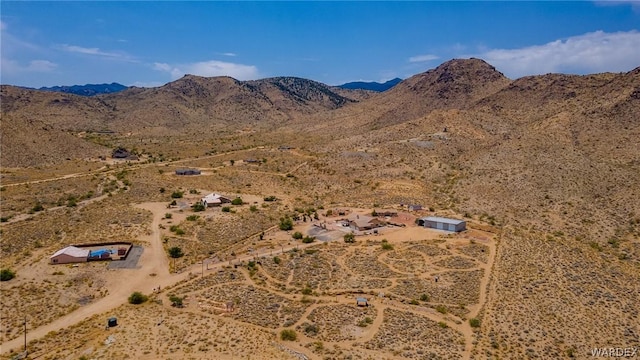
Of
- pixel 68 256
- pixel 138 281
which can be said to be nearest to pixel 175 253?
pixel 138 281

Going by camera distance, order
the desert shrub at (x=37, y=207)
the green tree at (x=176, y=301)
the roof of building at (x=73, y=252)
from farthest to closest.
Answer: the desert shrub at (x=37, y=207) < the roof of building at (x=73, y=252) < the green tree at (x=176, y=301)

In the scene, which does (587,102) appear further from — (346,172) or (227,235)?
(227,235)

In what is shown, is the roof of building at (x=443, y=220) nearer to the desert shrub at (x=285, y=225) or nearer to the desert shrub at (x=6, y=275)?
the desert shrub at (x=285, y=225)

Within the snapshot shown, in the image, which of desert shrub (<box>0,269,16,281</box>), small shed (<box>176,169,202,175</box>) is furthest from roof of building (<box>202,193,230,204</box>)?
desert shrub (<box>0,269,16,281</box>)

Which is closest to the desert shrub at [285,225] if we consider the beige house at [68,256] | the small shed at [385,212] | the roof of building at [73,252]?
the small shed at [385,212]

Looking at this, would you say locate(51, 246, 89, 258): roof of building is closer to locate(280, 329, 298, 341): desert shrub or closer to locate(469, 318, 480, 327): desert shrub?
locate(280, 329, 298, 341): desert shrub

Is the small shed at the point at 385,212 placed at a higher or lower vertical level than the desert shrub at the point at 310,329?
higher
